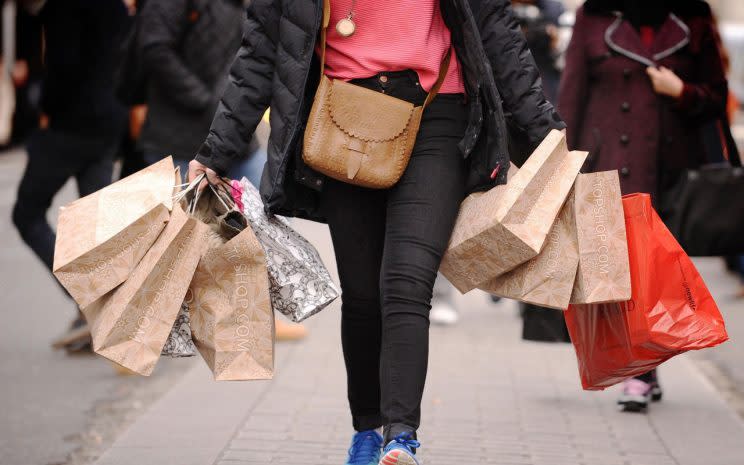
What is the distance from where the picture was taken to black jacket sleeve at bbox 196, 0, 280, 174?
13.8 ft

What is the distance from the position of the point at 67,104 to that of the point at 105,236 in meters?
3.07

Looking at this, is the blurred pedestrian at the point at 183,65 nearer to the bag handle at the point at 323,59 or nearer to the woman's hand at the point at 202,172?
the woman's hand at the point at 202,172

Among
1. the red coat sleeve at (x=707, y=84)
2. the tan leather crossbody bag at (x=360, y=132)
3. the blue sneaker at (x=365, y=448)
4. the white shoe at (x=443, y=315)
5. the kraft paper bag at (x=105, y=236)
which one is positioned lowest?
the white shoe at (x=443, y=315)

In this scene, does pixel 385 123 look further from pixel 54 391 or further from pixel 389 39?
pixel 54 391

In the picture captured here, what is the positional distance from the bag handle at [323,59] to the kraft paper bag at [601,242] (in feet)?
1.72

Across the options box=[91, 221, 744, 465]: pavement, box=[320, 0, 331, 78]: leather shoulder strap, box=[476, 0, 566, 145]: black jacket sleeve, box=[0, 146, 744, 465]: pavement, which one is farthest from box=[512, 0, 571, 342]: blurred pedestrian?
box=[320, 0, 331, 78]: leather shoulder strap

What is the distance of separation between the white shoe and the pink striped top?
4.26 m

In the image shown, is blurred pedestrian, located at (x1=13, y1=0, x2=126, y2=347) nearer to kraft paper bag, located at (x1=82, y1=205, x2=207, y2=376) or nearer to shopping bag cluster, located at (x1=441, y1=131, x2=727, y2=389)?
kraft paper bag, located at (x1=82, y1=205, x2=207, y2=376)

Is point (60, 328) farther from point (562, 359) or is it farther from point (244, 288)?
point (244, 288)

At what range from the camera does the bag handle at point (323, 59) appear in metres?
4.05

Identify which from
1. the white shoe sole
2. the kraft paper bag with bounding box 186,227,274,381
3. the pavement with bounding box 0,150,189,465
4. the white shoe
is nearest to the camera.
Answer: the white shoe sole

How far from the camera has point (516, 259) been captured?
4.05m

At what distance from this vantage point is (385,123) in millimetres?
3992

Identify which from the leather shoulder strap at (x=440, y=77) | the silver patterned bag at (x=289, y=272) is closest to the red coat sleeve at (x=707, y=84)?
the leather shoulder strap at (x=440, y=77)
